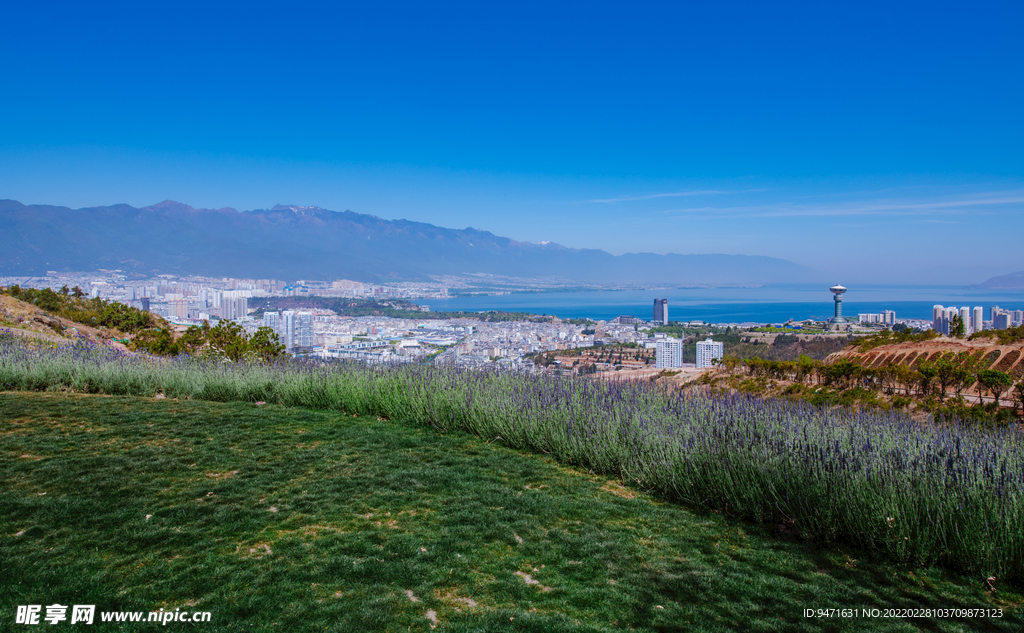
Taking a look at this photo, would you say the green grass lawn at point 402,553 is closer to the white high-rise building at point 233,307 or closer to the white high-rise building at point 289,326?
the white high-rise building at point 289,326

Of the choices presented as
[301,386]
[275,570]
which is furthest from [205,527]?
[301,386]

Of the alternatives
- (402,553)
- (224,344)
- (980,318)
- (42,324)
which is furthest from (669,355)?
(42,324)

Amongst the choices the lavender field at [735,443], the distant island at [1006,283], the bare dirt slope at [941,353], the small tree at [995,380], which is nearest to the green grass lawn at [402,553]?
the lavender field at [735,443]

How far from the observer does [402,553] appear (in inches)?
121

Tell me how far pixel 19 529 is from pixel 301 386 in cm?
503

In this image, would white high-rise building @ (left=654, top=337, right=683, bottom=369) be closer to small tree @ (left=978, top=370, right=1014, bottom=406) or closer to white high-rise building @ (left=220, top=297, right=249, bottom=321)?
Result: small tree @ (left=978, top=370, right=1014, bottom=406)

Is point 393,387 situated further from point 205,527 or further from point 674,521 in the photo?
point 674,521

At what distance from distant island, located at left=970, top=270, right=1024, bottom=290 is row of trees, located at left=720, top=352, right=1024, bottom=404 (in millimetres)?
93336

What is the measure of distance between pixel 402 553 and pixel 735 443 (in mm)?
2710

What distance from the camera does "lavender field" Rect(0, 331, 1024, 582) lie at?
3.13m

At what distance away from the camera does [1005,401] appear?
22.4 ft

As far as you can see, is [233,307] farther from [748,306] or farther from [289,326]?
[748,306]

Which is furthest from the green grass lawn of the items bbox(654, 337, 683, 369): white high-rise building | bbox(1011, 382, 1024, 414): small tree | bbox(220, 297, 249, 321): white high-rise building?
bbox(220, 297, 249, 321): white high-rise building

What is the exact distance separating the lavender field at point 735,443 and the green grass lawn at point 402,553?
20 centimetres
